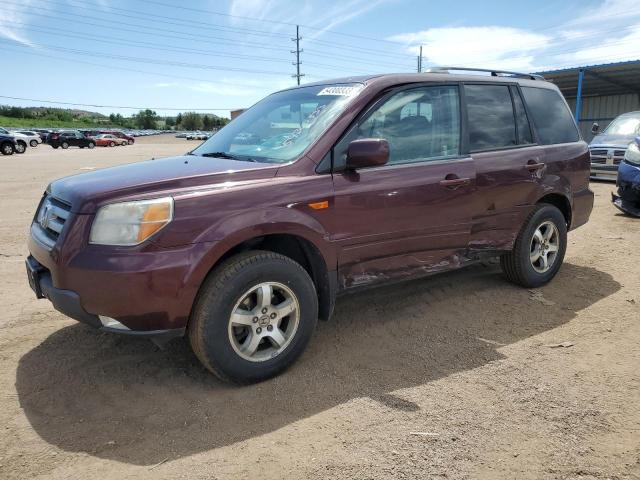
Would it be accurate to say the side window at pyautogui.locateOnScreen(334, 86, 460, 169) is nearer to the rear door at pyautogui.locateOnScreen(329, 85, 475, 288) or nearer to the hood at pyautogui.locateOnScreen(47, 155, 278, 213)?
the rear door at pyautogui.locateOnScreen(329, 85, 475, 288)

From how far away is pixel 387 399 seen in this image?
9.57 feet

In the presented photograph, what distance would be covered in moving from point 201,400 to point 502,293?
2.98 metres

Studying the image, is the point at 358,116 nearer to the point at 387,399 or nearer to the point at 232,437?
the point at 387,399

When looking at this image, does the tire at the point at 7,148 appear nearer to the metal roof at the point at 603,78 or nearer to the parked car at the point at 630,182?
the metal roof at the point at 603,78

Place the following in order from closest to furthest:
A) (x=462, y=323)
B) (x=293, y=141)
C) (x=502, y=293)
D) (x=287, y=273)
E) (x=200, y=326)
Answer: (x=200, y=326) → (x=287, y=273) → (x=293, y=141) → (x=462, y=323) → (x=502, y=293)

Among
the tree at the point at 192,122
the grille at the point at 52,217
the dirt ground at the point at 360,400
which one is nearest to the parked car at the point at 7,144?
the dirt ground at the point at 360,400

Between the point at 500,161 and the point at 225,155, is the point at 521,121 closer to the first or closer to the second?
the point at 500,161

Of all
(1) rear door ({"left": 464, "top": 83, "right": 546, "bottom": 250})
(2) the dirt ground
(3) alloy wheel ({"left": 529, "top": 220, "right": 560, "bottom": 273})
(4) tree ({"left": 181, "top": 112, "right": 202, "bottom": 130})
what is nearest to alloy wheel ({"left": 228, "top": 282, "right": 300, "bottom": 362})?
(2) the dirt ground

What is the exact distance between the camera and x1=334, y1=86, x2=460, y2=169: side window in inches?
139

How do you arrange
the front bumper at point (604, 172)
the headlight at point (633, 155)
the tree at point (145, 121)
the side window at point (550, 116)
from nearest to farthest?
the side window at point (550, 116)
the headlight at point (633, 155)
the front bumper at point (604, 172)
the tree at point (145, 121)

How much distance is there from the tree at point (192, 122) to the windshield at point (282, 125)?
12791cm

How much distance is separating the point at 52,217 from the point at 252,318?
1.36 metres

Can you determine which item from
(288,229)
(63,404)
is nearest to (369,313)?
(288,229)

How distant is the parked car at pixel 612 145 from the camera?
38.6 feet
